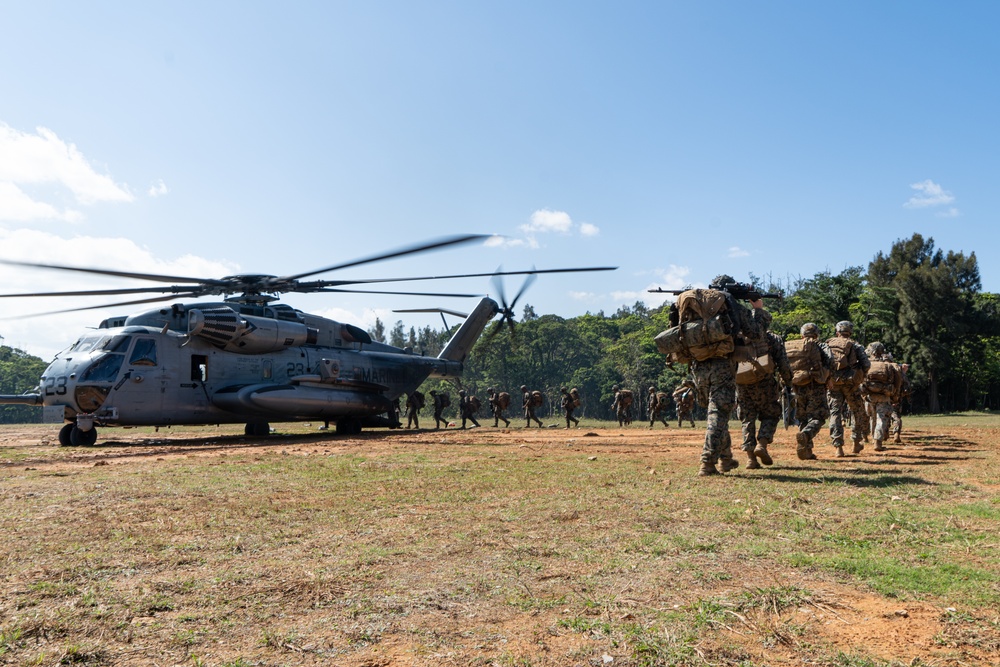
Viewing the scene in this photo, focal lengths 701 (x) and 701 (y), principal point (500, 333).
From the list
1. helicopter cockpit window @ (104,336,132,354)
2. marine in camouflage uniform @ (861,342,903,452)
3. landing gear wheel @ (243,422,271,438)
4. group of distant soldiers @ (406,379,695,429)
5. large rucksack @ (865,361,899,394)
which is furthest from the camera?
group of distant soldiers @ (406,379,695,429)

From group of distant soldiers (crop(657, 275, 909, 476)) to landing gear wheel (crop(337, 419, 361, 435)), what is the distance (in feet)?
40.9

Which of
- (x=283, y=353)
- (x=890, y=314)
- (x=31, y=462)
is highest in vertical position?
(x=890, y=314)

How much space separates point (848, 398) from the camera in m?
11.8

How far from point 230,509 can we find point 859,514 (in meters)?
5.09

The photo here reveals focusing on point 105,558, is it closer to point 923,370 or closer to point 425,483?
point 425,483

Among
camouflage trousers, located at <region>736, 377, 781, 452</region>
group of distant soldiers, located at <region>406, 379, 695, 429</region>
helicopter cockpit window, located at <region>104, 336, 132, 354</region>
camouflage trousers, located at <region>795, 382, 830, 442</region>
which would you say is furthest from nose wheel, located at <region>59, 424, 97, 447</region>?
camouflage trousers, located at <region>795, 382, 830, 442</region>

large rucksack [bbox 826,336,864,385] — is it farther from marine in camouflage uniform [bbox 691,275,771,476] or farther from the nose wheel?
the nose wheel

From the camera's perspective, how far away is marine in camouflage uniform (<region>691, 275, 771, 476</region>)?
802cm

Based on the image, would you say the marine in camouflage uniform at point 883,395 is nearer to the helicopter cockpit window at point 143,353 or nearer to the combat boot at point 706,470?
the combat boot at point 706,470

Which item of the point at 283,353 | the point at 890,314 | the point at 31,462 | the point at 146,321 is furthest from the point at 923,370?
the point at 31,462

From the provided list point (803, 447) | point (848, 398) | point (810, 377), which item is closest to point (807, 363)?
point (810, 377)

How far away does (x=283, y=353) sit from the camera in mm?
17875

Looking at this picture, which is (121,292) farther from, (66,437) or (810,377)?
(810,377)

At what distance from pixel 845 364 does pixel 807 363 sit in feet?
4.58
